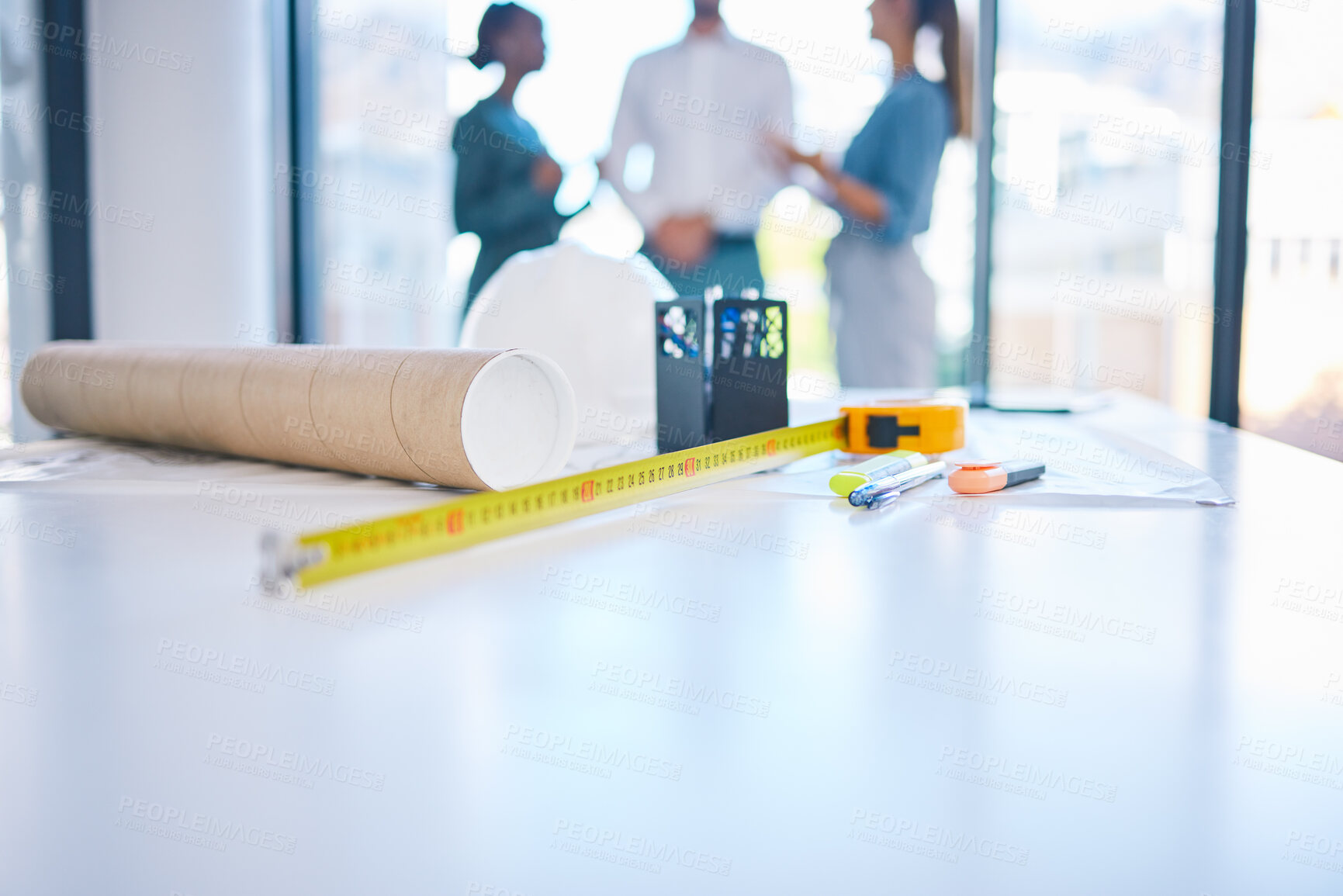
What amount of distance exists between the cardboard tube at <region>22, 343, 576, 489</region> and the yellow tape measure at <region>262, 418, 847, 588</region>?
0.44ft

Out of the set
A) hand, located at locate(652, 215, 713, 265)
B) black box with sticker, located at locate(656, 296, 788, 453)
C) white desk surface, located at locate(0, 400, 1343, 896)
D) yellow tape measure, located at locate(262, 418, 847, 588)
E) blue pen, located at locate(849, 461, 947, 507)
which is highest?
hand, located at locate(652, 215, 713, 265)

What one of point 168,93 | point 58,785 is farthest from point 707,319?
point 168,93

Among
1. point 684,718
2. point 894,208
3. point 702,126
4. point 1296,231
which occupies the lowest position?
point 684,718

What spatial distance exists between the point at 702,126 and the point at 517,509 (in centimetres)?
219

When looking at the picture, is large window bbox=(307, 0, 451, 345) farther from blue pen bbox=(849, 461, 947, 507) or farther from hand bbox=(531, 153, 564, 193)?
blue pen bbox=(849, 461, 947, 507)

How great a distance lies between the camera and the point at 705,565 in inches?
24.5

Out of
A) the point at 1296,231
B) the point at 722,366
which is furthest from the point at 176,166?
the point at 1296,231

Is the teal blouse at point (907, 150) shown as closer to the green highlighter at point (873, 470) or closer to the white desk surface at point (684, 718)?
the green highlighter at point (873, 470)

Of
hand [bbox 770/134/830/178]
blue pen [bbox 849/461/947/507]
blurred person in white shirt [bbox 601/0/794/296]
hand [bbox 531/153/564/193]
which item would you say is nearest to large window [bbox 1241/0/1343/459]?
blue pen [bbox 849/461/947/507]

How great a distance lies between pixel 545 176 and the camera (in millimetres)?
2363

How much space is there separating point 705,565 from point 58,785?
14.7 inches

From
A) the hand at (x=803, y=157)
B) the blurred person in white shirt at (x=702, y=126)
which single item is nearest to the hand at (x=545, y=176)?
the blurred person in white shirt at (x=702, y=126)

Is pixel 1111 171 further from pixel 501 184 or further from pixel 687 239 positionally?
pixel 501 184

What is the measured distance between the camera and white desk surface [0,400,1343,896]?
0.98 feet
